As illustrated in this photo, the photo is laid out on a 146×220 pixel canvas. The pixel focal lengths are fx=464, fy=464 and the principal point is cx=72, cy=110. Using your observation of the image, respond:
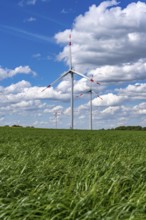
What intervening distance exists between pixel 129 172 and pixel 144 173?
516 mm

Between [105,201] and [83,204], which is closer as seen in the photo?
[83,204]

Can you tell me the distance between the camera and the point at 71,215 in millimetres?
8422

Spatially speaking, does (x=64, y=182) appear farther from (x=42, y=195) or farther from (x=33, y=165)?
(x=33, y=165)

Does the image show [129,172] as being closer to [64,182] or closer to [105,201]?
[64,182]

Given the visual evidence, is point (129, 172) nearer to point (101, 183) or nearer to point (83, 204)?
point (101, 183)

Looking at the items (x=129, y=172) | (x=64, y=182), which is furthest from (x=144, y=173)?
(x=64, y=182)

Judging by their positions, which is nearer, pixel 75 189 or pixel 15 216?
pixel 15 216

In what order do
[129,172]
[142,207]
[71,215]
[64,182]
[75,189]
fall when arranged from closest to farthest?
[71,215] → [142,207] → [75,189] → [64,182] → [129,172]

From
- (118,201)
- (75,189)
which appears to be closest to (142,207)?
(118,201)

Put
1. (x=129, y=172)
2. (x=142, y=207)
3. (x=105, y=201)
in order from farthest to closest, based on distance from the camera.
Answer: (x=129, y=172) → (x=105, y=201) → (x=142, y=207)

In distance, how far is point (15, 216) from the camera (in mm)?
8461

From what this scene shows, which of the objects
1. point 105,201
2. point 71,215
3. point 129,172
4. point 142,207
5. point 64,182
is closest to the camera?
point 71,215

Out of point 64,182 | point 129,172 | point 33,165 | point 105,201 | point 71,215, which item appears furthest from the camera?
point 33,165

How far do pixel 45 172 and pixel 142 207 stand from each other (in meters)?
5.12
